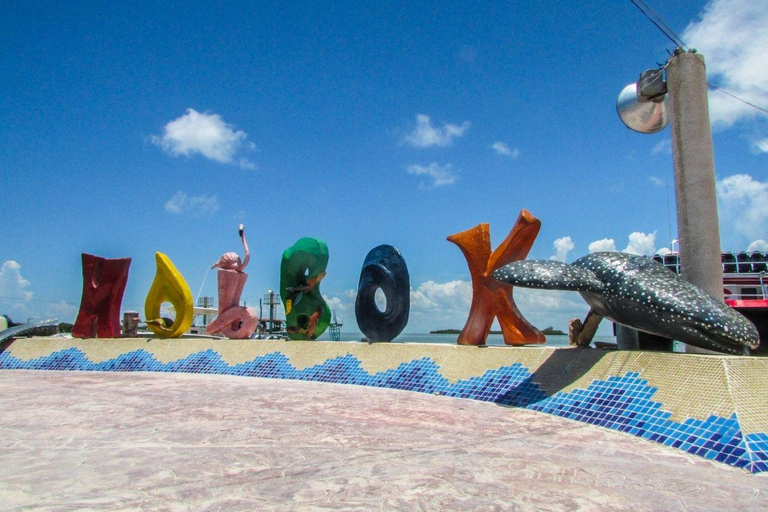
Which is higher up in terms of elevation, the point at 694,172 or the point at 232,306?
the point at 694,172

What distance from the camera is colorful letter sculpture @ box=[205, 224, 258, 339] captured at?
15.4m

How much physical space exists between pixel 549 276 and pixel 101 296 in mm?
13341

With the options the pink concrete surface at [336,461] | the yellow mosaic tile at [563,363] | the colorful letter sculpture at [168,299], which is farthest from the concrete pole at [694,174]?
the colorful letter sculpture at [168,299]

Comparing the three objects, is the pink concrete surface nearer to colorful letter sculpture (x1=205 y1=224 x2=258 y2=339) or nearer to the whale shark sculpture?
the whale shark sculpture

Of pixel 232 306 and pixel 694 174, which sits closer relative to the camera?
pixel 694 174

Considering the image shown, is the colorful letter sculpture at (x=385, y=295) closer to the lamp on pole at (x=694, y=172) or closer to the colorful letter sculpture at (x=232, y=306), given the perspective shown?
the colorful letter sculpture at (x=232, y=306)

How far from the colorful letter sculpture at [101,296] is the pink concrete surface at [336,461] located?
25.7ft

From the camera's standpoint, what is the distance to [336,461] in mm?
4969

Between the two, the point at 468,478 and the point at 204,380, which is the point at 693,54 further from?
the point at 204,380

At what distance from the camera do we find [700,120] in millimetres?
8727

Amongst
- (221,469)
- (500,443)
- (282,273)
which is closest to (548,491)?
(500,443)

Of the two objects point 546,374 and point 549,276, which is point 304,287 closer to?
point 546,374

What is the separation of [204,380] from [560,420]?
7.43m

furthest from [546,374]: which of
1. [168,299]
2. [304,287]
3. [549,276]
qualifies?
[168,299]
